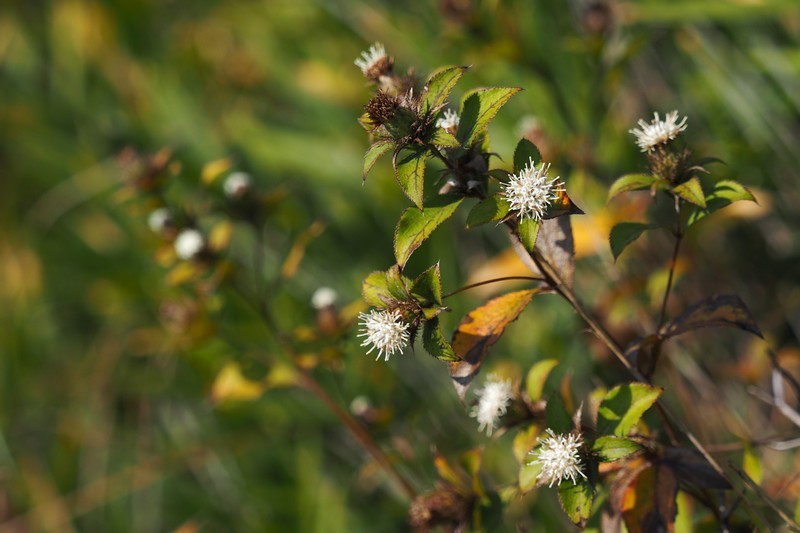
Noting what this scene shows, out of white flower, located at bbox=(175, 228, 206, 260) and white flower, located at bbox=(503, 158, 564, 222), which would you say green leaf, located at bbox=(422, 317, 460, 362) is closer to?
white flower, located at bbox=(503, 158, 564, 222)

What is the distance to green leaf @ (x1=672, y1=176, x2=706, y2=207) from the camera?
617mm

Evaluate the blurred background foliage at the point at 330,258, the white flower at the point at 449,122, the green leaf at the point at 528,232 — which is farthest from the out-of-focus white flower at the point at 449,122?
the blurred background foliage at the point at 330,258

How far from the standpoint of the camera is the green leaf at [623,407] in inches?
23.9

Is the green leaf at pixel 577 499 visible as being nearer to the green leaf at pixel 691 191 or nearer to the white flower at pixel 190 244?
the green leaf at pixel 691 191

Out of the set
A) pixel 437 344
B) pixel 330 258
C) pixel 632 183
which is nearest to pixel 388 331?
pixel 437 344

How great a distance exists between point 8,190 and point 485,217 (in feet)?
7.87

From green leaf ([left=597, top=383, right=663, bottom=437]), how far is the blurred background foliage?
0.36 meters

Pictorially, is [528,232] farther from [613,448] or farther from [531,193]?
[613,448]

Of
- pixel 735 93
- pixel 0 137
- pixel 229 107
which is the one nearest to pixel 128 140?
pixel 229 107

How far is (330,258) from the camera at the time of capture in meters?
1.72

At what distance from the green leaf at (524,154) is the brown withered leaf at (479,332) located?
0.10 meters

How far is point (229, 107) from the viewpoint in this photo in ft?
7.52

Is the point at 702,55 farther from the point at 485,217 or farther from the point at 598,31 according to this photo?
the point at 485,217

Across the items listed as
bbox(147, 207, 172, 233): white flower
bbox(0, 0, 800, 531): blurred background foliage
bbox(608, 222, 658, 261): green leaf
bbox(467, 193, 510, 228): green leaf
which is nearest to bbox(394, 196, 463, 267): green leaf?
bbox(467, 193, 510, 228): green leaf
